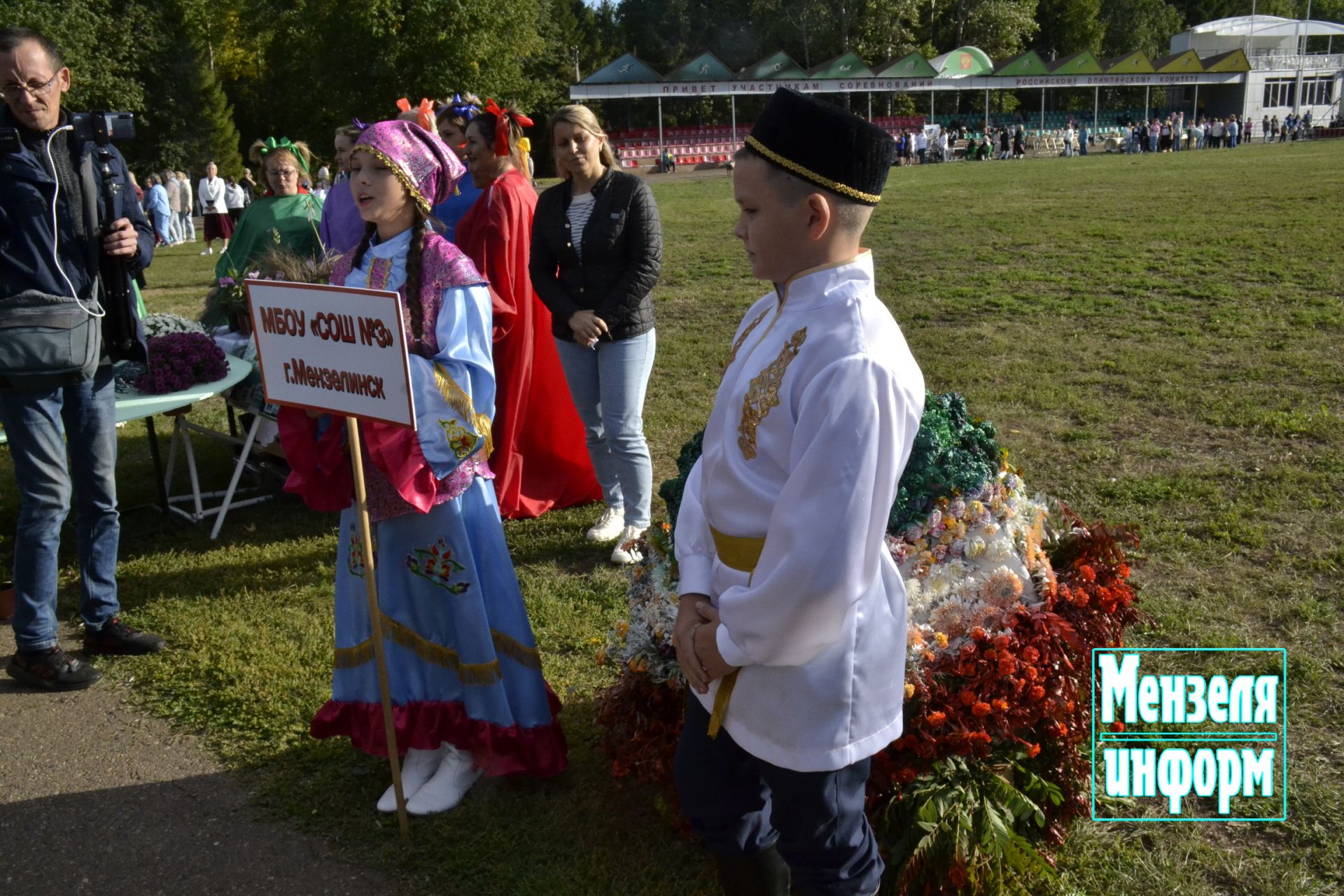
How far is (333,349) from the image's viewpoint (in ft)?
9.34

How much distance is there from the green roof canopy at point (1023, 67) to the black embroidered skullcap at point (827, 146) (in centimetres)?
6075

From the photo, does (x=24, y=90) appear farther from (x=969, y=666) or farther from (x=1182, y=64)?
(x=1182, y=64)

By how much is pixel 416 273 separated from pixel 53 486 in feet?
6.06

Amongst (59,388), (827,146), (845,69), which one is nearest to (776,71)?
(845,69)

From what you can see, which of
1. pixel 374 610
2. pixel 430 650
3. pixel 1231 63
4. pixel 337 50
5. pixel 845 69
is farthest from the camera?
pixel 1231 63

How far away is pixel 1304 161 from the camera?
93.9 feet

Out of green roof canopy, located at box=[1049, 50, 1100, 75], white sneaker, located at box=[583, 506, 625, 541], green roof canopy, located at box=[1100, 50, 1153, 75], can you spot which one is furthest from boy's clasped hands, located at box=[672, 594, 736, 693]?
green roof canopy, located at box=[1100, 50, 1153, 75]

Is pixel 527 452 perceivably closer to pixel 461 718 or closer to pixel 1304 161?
pixel 461 718

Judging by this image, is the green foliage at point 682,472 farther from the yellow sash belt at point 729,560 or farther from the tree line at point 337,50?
the tree line at point 337,50

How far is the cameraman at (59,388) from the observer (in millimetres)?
3725

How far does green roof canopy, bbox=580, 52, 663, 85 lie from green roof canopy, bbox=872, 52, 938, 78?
12655 mm

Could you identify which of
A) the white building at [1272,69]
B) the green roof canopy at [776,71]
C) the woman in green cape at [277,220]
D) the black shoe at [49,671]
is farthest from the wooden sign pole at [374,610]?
the white building at [1272,69]

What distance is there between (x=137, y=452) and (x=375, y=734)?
16.6ft

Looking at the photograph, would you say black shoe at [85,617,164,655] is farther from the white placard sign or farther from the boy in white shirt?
the boy in white shirt
